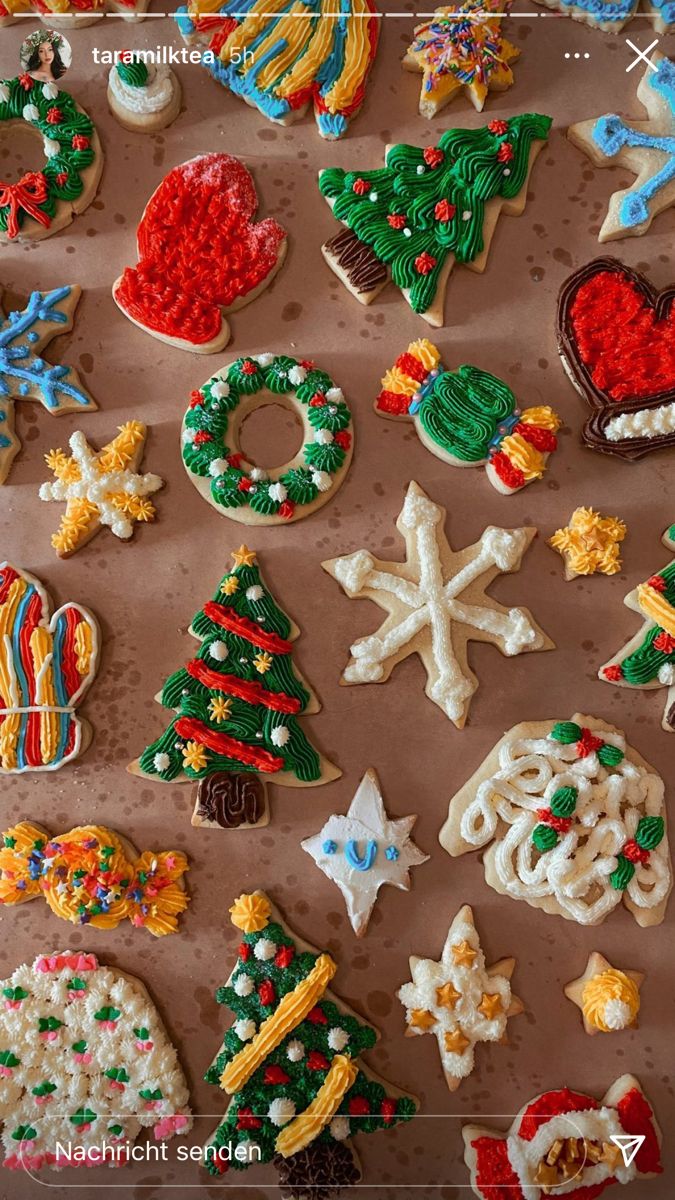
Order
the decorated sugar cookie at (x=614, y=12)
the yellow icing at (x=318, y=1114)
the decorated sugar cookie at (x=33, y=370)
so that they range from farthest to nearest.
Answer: the decorated sugar cookie at (x=614, y=12)
the decorated sugar cookie at (x=33, y=370)
the yellow icing at (x=318, y=1114)

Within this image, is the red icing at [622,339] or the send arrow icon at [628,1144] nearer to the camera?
the send arrow icon at [628,1144]

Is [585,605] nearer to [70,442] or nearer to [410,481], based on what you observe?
[410,481]

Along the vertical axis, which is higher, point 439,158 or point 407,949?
point 439,158

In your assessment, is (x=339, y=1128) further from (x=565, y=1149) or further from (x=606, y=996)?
(x=606, y=996)

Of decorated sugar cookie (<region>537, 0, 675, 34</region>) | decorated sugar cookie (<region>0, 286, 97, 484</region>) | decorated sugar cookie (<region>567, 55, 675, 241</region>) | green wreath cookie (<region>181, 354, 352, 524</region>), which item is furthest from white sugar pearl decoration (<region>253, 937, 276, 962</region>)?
decorated sugar cookie (<region>537, 0, 675, 34</region>)

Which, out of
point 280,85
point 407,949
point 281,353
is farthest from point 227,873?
point 280,85

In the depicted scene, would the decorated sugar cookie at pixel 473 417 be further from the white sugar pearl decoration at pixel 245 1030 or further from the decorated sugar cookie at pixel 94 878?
the white sugar pearl decoration at pixel 245 1030

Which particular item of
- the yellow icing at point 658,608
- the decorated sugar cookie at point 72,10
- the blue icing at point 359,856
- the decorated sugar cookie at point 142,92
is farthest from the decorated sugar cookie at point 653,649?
the decorated sugar cookie at point 72,10
